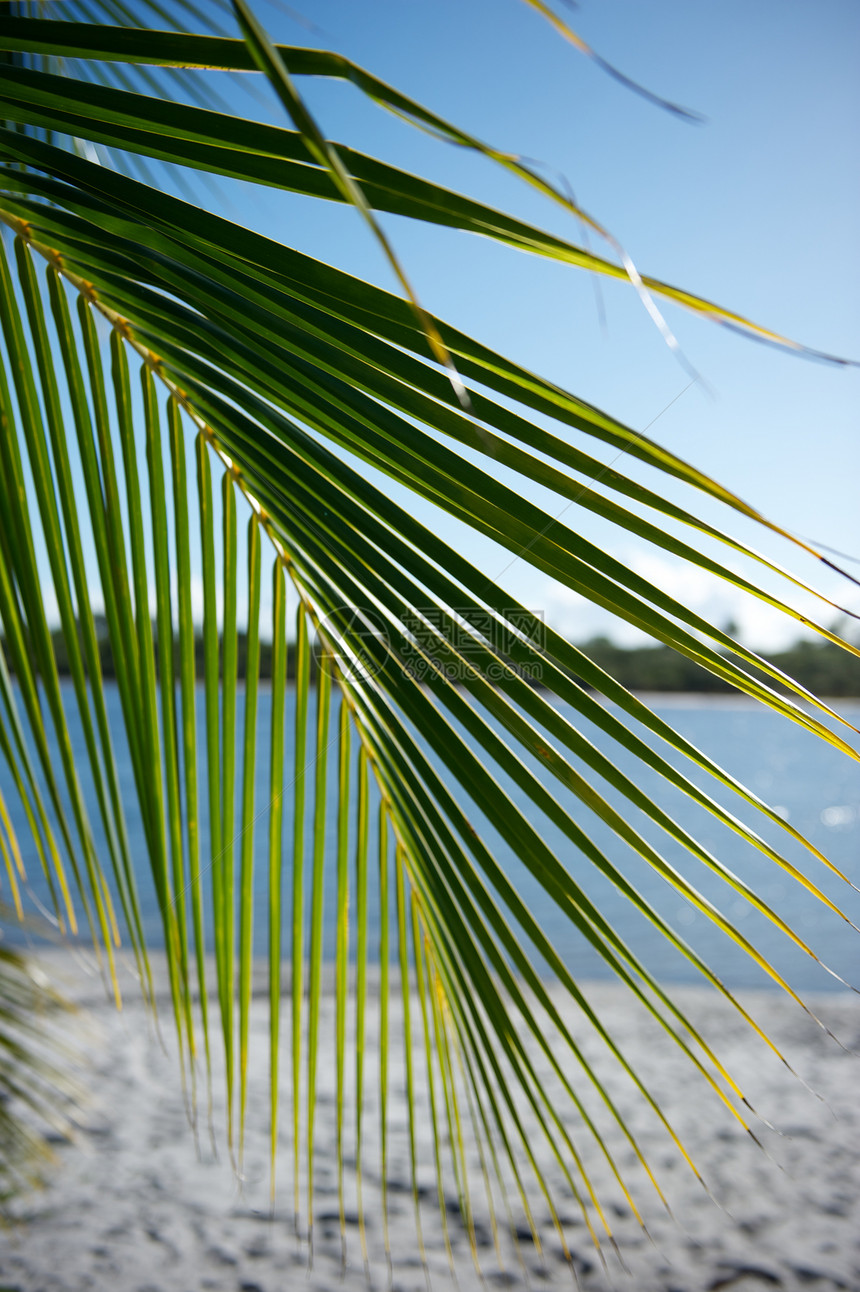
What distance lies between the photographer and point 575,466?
0.36m

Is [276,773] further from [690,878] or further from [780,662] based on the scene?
[690,878]

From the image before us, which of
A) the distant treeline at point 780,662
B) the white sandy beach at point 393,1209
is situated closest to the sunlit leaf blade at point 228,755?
the white sandy beach at point 393,1209

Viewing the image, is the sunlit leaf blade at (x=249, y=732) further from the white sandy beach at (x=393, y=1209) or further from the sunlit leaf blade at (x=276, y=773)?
the white sandy beach at (x=393, y=1209)

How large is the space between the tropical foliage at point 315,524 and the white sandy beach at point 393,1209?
2.30m

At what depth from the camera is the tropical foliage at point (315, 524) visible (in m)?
0.33

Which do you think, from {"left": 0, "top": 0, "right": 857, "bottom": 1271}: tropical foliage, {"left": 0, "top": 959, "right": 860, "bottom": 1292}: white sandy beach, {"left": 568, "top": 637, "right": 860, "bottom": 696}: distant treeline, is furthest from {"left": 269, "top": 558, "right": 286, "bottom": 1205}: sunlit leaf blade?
{"left": 568, "top": 637, "right": 860, "bottom": 696}: distant treeline

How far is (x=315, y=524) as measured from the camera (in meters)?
0.45

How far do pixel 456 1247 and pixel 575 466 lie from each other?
3.88 m

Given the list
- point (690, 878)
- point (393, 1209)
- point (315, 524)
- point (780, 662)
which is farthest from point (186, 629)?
point (690, 878)

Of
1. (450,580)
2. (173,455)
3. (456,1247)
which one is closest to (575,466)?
(450,580)

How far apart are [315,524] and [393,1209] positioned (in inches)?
157

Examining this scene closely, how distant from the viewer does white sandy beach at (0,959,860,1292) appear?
9.43ft

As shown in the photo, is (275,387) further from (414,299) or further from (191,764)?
(191,764)

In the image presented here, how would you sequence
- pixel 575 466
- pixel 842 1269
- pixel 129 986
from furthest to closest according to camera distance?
pixel 129 986 → pixel 842 1269 → pixel 575 466
